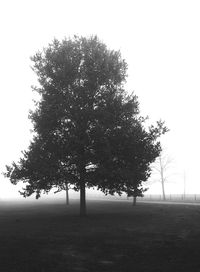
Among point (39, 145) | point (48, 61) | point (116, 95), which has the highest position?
point (48, 61)

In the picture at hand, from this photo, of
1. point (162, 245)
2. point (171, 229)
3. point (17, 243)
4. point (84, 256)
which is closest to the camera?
point (84, 256)

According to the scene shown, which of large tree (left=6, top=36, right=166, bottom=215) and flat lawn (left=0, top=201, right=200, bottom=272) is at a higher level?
large tree (left=6, top=36, right=166, bottom=215)

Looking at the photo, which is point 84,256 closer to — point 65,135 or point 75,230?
point 75,230

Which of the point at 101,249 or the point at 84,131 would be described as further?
the point at 84,131

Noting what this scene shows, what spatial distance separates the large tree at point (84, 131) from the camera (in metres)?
25.9

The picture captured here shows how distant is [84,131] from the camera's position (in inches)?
1059

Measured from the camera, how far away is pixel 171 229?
1936 cm

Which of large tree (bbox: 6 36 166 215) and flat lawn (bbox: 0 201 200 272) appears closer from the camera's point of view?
flat lawn (bbox: 0 201 200 272)

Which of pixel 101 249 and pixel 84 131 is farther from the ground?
pixel 84 131

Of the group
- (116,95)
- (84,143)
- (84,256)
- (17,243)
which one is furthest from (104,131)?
(84,256)

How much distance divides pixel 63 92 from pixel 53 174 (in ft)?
23.8

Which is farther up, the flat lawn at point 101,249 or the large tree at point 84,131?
the large tree at point 84,131

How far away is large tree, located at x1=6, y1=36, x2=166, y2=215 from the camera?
84.8ft

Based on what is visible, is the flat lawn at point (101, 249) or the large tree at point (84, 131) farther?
the large tree at point (84, 131)
